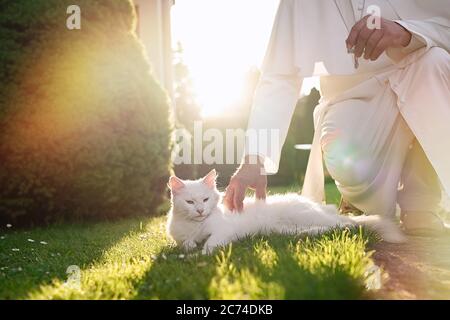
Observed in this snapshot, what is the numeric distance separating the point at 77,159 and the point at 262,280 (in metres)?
4.35

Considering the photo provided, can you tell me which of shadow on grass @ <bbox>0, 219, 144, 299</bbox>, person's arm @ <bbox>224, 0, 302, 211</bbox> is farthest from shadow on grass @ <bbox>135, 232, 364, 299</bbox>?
person's arm @ <bbox>224, 0, 302, 211</bbox>

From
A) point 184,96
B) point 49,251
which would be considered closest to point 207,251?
point 49,251

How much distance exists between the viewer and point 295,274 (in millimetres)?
2197

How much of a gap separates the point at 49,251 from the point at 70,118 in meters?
2.08

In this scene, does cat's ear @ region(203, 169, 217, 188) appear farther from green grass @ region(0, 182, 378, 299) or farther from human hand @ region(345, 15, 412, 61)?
human hand @ region(345, 15, 412, 61)

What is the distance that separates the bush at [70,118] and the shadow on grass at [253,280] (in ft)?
11.7

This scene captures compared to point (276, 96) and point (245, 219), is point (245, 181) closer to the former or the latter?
point (245, 219)

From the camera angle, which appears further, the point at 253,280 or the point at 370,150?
the point at 370,150

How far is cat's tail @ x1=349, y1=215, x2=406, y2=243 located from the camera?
142 inches

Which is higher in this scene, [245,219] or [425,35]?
[425,35]

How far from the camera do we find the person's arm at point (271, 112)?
3.59m

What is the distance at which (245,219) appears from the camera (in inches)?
150

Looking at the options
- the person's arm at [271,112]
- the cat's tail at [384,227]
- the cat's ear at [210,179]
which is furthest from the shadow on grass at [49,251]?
the cat's tail at [384,227]

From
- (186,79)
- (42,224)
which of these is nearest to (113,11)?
(42,224)
